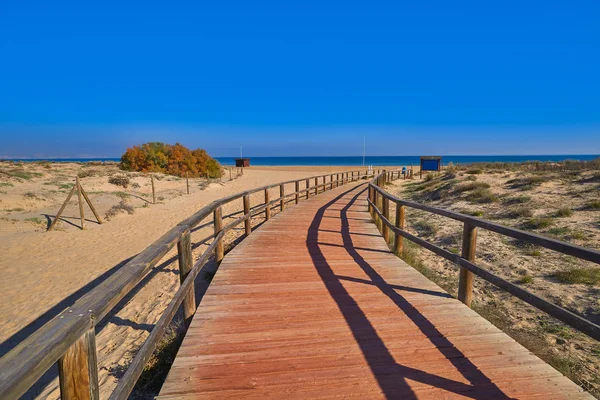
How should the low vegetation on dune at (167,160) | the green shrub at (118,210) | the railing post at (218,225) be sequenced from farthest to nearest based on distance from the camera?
the low vegetation on dune at (167,160)
the green shrub at (118,210)
the railing post at (218,225)

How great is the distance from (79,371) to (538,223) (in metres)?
10.8

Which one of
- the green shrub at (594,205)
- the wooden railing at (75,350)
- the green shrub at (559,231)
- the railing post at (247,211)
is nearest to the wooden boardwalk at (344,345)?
the wooden railing at (75,350)

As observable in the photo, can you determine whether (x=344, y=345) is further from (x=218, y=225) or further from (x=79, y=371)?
(x=218, y=225)

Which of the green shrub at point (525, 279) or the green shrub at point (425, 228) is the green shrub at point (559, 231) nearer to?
the green shrub at point (425, 228)

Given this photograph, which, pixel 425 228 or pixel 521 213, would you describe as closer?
pixel 425 228

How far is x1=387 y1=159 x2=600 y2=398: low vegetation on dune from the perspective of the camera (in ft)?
13.3

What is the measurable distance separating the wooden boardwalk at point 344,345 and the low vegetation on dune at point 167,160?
30636 mm

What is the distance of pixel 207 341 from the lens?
3053 mm

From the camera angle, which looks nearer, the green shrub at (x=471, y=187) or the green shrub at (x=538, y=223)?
the green shrub at (x=538, y=223)

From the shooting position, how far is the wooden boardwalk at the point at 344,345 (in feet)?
8.00

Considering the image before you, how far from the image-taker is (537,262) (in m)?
→ 6.81

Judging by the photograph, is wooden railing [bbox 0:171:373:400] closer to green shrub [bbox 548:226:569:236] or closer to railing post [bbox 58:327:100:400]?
railing post [bbox 58:327:100:400]

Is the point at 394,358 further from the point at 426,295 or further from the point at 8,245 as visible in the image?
the point at 8,245

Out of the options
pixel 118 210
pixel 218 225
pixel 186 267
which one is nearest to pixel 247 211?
pixel 218 225
